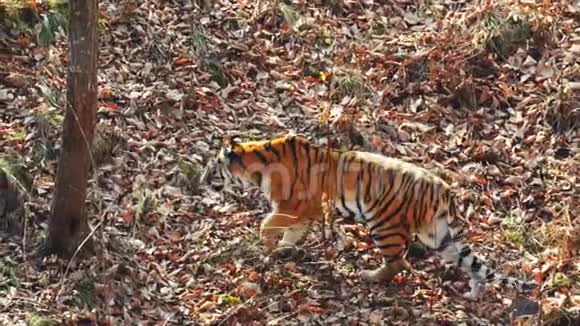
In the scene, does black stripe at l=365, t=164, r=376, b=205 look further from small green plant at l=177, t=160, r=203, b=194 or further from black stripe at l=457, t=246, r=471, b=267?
small green plant at l=177, t=160, r=203, b=194

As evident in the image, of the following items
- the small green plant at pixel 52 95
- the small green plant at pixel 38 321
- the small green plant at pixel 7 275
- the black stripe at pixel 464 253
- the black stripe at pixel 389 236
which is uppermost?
the small green plant at pixel 52 95

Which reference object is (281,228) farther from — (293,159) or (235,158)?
(235,158)

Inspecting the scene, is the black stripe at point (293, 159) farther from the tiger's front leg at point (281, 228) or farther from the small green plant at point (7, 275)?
the small green plant at point (7, 275)

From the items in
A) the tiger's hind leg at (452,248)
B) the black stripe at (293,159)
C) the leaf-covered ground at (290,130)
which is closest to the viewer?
the leaf-covered ground at (290,130)

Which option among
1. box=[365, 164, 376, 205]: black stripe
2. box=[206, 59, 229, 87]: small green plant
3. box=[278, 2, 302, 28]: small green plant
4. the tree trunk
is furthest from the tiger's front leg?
box=[278, 2, 302, 28]: small green plant

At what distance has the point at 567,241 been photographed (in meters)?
6.94

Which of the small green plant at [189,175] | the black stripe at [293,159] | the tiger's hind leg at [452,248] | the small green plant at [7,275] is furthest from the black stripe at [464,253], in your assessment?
the small green plant at [7,275]

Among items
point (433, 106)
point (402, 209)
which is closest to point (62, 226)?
point (402, 209)

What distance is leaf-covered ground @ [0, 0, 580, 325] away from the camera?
21.4ft

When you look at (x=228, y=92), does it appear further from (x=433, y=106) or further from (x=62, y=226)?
(x=62, y=226)

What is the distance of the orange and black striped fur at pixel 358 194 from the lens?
6.70 meters

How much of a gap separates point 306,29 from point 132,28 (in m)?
1.75

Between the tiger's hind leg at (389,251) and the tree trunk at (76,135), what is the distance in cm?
205

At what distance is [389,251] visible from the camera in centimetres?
679
